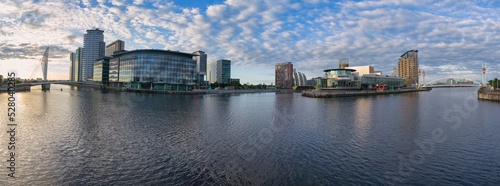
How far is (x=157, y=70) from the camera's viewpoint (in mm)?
163250

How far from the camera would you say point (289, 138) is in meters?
30.6

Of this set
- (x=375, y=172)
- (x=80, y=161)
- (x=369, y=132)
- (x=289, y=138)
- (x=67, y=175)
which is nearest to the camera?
(x=67, y=175)

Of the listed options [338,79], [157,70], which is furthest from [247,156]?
[338,79]

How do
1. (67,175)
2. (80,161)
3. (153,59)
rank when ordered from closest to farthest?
(67,175) → (80,161) → (153,59)

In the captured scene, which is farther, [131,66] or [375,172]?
[131,66]

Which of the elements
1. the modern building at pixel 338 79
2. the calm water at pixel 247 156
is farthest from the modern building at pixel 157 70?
the calm water at pixel 247 156

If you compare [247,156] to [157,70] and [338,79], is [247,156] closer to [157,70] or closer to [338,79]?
[157,70]

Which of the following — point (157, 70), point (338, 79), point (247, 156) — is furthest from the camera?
point (338, 79)

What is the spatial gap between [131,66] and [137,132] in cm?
15357

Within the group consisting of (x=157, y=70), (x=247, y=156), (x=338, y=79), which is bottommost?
(x=247, y=156)

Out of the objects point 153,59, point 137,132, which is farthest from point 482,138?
point 153,59

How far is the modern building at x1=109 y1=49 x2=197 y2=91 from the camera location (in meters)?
163

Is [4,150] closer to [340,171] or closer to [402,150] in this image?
[340,171]

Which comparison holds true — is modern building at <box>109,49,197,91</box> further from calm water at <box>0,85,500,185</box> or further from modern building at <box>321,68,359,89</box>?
calm water at <box>0,85,500,185</box>
